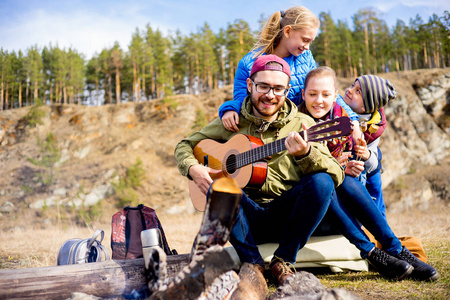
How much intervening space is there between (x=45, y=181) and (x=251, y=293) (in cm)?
2599

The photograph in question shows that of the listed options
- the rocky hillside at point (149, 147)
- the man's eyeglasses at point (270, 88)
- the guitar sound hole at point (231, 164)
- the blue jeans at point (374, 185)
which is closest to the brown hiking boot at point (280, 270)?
the guitar sound hole at point (231, 164)

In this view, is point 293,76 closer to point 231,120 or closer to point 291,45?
point 291,45

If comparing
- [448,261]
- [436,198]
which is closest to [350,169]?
[448,261]

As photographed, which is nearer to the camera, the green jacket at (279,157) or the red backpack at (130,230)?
the green jacket at (279,157)

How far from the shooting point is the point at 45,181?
23.9 metres

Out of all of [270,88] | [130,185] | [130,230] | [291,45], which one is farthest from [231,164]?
[130,185]

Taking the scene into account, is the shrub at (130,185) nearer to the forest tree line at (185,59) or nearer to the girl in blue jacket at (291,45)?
the forest tree line at (185,59)

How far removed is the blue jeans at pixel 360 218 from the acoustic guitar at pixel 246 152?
0.53 m

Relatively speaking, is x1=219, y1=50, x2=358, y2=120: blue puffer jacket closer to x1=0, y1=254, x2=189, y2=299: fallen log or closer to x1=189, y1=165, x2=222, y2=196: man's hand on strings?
x1=189, y1=165, x2=222, y2=196: man's hand on strings

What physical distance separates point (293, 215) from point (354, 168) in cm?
79

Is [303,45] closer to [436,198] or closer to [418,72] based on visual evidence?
[436,198]

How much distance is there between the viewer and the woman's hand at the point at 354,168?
271 cm

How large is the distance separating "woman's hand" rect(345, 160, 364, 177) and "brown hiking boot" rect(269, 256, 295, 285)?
39.7 inches

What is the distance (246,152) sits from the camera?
105 inches
